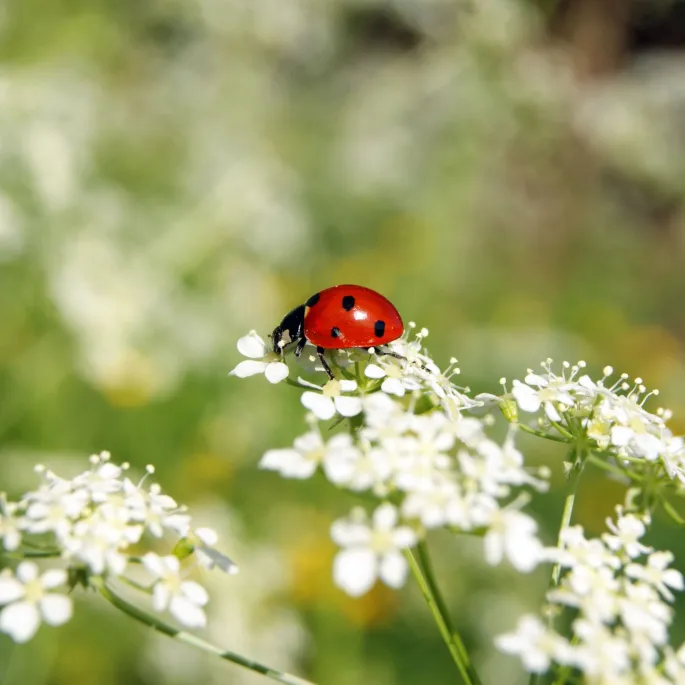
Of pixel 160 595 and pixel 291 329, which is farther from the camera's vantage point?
pixel 291 329

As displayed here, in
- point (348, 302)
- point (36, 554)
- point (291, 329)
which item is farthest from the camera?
point (291, 329)

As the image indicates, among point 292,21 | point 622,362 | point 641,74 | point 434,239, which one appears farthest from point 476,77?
point 641,74

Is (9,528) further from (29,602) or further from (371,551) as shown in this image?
(371,551)

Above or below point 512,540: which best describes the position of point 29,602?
below

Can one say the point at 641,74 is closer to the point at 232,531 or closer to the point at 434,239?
the point at 434,239

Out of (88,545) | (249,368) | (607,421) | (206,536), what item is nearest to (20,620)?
(88,545)

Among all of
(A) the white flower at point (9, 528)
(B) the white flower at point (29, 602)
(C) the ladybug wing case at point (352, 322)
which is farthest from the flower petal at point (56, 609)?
(C) the ladybug wing case at point (352, 322)

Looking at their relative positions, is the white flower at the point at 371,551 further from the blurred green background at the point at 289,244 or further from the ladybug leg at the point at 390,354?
the blurred green background at the point at 289,244
